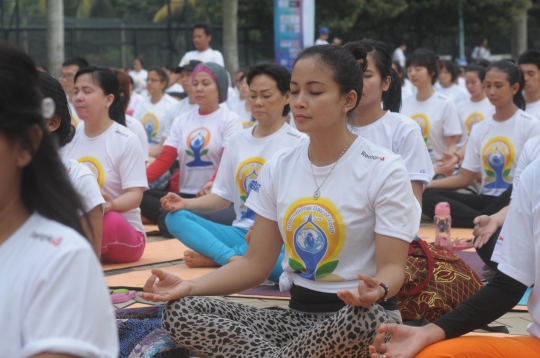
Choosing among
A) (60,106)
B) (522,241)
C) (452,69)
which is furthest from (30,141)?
(452,69)

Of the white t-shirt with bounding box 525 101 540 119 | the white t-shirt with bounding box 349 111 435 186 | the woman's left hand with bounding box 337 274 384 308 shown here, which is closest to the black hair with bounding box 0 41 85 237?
the woman's left hand with bounding box 337 274 384 308

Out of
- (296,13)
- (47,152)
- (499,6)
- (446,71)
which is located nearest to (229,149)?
(47,152)

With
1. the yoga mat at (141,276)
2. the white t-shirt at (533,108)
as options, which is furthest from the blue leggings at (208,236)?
the white t-shirt at (533,108)

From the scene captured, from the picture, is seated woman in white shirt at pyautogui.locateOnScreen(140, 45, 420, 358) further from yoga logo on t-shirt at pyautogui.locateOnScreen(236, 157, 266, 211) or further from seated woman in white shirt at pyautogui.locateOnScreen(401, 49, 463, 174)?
seated woman in white shirt at pyautogui.locateOnScreen(401, 49, 463, 174)

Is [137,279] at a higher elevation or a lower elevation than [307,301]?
lower

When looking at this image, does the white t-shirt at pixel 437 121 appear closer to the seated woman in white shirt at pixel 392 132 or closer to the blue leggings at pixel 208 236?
the blue leggings at pixel 208 236

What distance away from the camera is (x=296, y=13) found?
16.8 meters

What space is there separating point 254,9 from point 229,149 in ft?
67.2

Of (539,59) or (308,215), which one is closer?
(308,215)

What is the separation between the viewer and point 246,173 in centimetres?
577

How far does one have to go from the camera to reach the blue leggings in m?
5.88

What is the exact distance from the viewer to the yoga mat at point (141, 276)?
5.59 metres

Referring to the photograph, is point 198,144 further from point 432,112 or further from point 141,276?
point 432,112

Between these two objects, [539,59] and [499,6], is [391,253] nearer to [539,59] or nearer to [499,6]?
[539,59]
